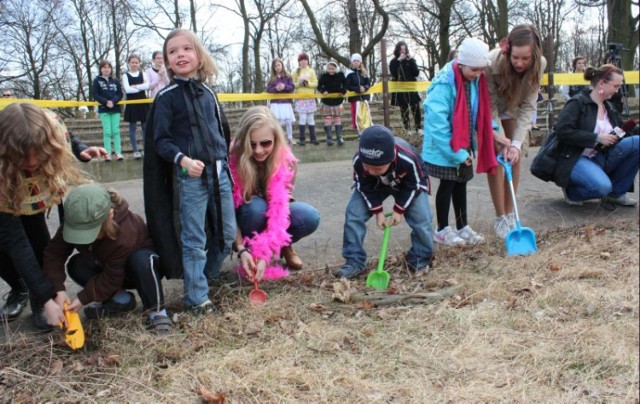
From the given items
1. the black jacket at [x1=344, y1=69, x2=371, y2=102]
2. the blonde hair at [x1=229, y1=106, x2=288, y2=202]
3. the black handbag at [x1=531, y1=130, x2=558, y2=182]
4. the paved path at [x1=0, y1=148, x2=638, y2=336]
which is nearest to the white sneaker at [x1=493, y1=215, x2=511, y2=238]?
the paved path at [x1=0, y1=148, x2=638, y2=336]

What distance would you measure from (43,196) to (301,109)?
7598 millimetres

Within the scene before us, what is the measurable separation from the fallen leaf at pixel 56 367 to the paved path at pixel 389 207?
606 mm

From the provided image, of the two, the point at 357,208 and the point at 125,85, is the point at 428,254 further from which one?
the point at 125,85

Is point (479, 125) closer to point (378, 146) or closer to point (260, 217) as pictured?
point (378, 146)

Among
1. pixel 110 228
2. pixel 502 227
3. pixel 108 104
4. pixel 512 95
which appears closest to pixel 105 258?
pixel 110 228

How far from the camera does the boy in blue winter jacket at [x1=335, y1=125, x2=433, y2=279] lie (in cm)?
351

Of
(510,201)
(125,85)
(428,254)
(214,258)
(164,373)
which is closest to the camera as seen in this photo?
(164,373)

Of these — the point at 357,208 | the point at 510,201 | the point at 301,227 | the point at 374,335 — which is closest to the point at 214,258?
the point at 301,227

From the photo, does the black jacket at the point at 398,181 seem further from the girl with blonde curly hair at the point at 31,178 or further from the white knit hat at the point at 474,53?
the girl with blonde curly hair at the point at 31,178

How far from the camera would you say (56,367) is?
2547 millimetres

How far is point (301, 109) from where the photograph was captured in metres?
10.2

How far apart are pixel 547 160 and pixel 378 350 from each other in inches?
122

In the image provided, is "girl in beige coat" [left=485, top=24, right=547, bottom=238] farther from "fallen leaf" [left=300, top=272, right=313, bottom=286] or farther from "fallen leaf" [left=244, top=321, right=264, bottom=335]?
"fallen leaf" [left=244, top=321, right=264, bottom=335]

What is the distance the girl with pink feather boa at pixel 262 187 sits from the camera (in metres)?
3.46
